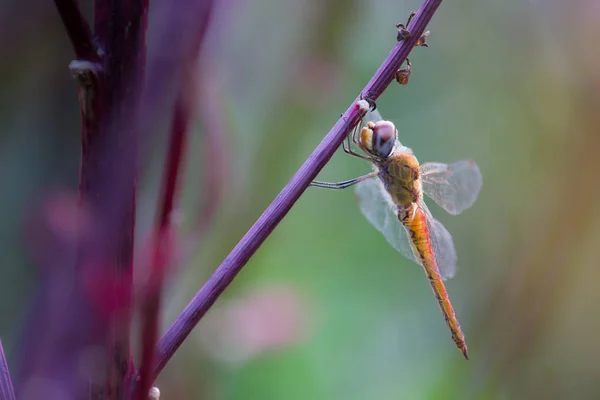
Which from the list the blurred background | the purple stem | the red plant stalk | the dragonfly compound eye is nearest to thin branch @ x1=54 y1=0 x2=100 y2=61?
the red plant stalk

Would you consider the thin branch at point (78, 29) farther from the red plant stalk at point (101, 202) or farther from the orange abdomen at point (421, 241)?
the orange abdomen at point (421, 241)

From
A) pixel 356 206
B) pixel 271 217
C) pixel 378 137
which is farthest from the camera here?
pixel 356 206

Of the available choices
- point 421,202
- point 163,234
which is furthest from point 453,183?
point 163,234

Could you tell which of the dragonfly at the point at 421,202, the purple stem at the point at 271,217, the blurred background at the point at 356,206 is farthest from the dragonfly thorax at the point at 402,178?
the purple stem at the point at 271,217

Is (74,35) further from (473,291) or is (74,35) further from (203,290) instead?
(473,291)

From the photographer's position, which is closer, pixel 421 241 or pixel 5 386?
pixel 5 386

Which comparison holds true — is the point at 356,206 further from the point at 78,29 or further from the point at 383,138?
the point at 78,29

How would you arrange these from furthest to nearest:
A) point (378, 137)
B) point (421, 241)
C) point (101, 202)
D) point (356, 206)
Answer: point (356, 206) → point (421, 241) → point (378, 137) → point (101, 202)
